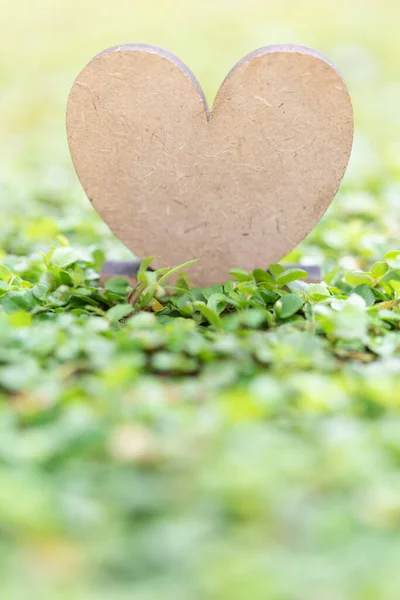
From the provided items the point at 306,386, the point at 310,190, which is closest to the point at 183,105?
the point at 310,190

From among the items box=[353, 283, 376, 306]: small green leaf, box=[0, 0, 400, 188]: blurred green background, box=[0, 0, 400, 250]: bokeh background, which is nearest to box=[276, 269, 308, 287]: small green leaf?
box=[353, 283, 376, 306]: small green leaf

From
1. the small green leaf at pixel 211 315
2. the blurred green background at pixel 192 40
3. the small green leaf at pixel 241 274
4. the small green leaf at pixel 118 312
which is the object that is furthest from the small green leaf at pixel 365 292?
the blurred green background at pixel 192 40

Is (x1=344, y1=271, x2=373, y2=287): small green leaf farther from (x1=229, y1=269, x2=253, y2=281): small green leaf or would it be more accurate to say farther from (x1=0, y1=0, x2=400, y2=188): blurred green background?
(x1=0, y1=0, x2=400, y2=188): blurred green background

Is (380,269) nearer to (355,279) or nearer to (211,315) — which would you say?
(355,279)

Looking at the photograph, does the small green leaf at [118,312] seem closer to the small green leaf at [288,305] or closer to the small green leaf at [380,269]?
the small green leaf at [288,305]

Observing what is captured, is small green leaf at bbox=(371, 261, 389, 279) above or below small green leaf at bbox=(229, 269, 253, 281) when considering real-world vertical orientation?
above

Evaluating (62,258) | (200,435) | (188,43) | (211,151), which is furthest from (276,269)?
(188,43)
